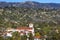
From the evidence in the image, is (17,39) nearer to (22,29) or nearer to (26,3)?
(22,29)

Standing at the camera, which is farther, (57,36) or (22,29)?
(22,29)

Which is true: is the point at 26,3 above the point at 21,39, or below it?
below

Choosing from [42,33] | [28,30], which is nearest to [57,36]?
[42,33]

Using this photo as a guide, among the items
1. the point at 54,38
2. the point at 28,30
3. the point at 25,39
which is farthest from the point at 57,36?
the point at 28,30

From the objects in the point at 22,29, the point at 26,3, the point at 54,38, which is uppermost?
the point at 54,38

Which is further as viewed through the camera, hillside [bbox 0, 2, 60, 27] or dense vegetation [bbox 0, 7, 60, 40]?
hillside [bbox 0, 2, 60, 27]

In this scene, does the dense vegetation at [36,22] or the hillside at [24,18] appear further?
the hillside at [24,18]

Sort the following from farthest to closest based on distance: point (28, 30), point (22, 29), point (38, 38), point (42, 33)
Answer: point (22, 29) → point (28, 30) → point (42, 33) → point (38, 38)

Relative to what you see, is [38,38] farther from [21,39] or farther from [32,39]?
[21,39]

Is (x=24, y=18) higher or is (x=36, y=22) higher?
(x=36, y=22)

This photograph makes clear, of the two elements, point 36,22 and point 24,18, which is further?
point 24,18

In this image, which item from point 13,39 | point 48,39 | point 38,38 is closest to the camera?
point 13,39
